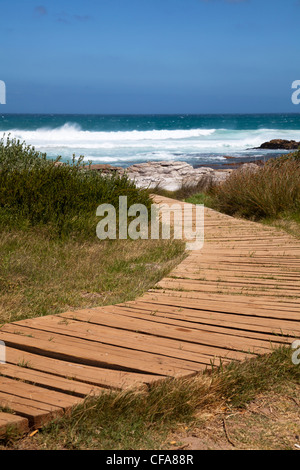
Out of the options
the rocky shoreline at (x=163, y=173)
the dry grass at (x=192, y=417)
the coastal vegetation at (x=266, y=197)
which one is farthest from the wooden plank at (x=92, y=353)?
the rocky shoreline at (x=163, y=173)

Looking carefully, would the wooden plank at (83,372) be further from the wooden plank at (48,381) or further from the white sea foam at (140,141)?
the white sea foam at (140,141)

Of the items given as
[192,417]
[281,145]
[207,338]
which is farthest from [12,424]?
[281,145]

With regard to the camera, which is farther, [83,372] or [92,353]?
[92,353]

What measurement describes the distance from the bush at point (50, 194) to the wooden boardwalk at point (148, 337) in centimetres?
212

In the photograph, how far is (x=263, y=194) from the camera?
9.71m

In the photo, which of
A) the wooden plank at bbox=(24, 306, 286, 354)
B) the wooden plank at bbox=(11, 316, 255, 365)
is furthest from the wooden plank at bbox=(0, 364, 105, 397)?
the wooden plank at bbox=(24, 306, 286, 354)

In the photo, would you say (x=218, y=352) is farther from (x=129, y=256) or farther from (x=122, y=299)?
(x=129, y=256)

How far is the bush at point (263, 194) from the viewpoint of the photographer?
959 centimetres

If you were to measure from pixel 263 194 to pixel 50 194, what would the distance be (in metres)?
4.23

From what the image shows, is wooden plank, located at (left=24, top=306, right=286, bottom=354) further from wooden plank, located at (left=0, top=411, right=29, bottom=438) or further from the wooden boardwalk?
wooden plank, located at (left=0, top=411, right=29, bottom=438)

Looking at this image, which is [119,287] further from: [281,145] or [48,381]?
[281,145]

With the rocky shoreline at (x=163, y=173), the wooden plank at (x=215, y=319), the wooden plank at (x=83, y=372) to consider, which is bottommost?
the wooden plank at (x=83, y=372)

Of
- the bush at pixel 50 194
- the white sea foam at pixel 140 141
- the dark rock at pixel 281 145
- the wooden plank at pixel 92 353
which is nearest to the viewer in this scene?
the wooden plank at pixel 92 353

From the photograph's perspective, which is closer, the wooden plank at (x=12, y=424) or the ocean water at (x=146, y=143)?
the wooden plank at (x=12, y=424)
